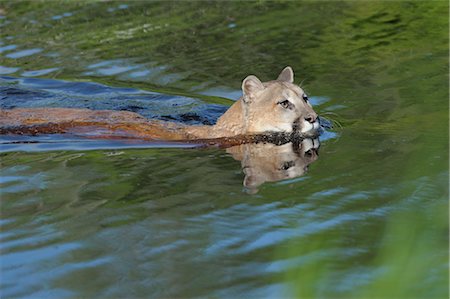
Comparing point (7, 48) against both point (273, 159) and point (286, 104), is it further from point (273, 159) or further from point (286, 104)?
point (273, 159)

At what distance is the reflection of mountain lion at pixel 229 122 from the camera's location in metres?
10.2

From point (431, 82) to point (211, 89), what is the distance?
3.08 meters

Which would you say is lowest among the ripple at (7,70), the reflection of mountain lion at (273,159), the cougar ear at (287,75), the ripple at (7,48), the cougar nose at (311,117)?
the reflection of mountain lion at (273,159)

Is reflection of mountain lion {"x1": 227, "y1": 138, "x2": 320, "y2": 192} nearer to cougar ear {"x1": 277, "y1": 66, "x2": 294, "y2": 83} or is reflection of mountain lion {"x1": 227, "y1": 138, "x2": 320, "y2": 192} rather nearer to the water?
the water

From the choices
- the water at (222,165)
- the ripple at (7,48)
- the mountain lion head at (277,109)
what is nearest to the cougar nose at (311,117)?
the mountain lion head at (277,109)

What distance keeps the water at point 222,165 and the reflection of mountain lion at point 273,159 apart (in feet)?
0.34

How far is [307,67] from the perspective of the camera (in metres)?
13.5

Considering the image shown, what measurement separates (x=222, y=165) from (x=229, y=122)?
1.85 m

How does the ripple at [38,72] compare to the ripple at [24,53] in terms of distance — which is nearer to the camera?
the ripple at [38,72]

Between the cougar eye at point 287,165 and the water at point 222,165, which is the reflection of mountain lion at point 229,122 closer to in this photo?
the water at point 222,165

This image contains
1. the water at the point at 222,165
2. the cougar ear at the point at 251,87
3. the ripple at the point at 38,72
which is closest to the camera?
the water at the point at 222,165

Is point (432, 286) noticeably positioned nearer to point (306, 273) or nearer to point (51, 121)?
point (306, 273)

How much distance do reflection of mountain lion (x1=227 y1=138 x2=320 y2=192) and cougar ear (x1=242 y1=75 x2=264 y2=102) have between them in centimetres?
72

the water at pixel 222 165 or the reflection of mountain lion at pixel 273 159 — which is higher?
the water at pixel 222 165
